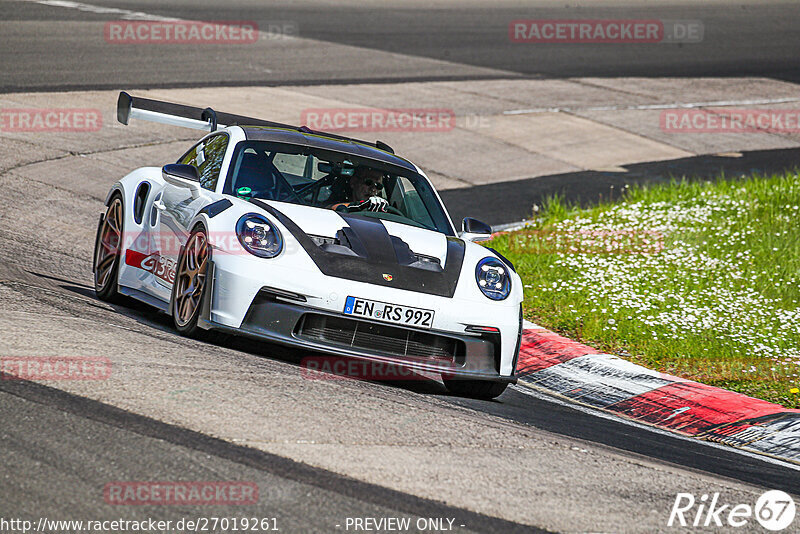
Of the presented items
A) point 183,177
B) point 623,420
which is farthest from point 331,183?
point 623,420

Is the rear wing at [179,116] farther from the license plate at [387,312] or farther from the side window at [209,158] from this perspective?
the license plate at [387,312]

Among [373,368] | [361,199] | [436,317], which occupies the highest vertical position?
[361,199]

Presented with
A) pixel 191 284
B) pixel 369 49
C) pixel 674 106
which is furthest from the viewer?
pixel 369 49

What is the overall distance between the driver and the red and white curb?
5.24ft

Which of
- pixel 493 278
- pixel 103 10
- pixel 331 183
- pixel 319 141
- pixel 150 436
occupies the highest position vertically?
pixel 103 10

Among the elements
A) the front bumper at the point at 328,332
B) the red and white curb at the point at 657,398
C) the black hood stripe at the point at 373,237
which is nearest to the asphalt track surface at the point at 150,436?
the front bumper at the point at 328,332

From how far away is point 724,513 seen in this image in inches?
181

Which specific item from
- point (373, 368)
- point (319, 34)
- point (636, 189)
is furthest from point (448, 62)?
point (373, 368)

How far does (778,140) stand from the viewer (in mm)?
18469

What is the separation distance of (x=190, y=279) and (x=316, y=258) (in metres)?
0.82

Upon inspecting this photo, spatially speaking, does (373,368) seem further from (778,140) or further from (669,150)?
(778,140)

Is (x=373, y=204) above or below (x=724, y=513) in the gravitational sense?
above

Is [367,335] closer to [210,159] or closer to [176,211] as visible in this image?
[176,211]

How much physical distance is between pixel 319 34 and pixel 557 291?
15.1 meters
